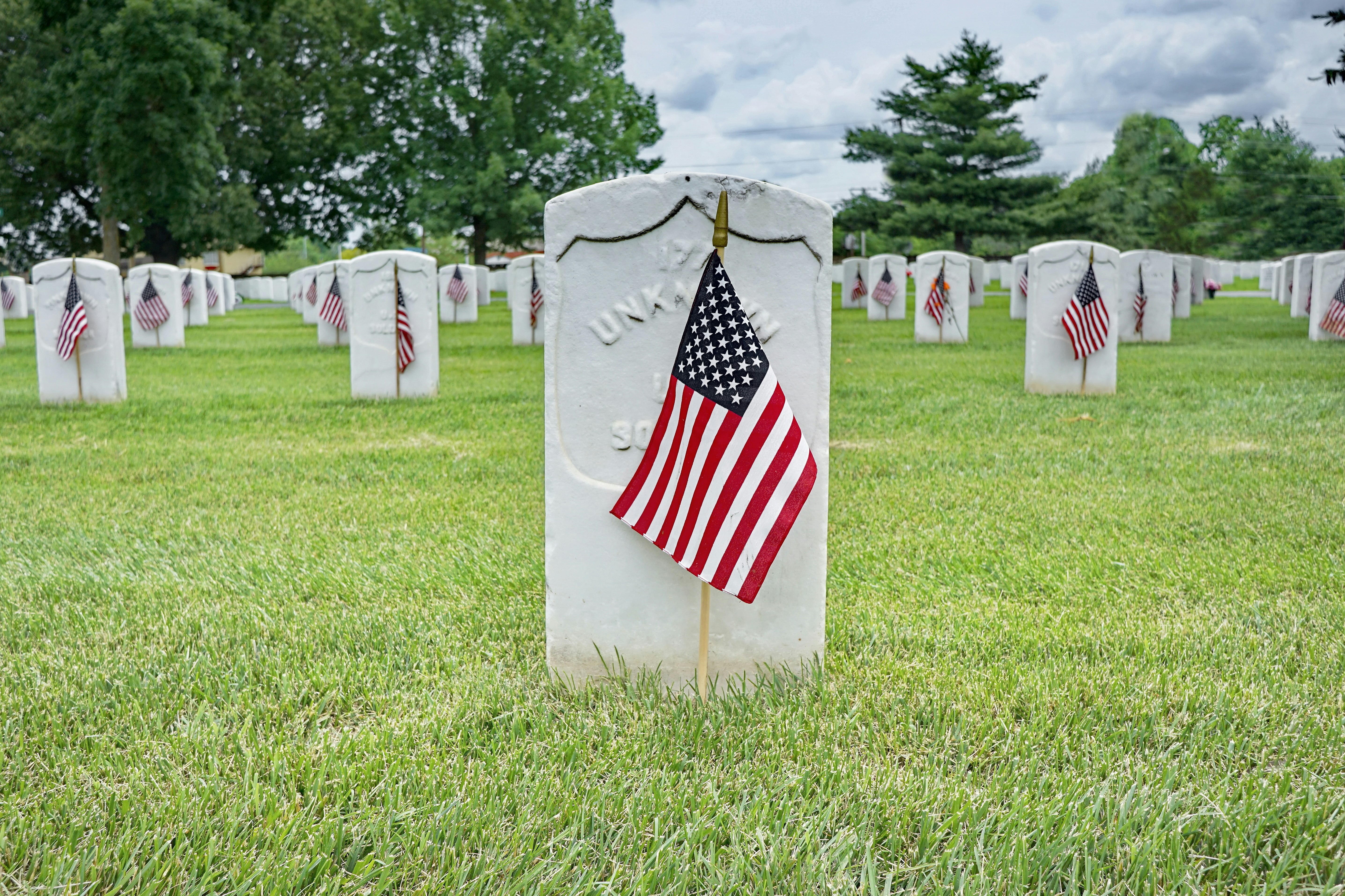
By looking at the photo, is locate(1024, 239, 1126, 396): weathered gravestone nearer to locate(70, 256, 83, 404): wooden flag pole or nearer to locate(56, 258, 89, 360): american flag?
locate(56, 258, 89, 360): american flag

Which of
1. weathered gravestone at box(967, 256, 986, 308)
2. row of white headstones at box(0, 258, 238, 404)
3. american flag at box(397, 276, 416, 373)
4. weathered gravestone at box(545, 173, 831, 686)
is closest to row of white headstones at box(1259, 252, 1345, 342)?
weathered gravestone at box(967, 256, 986, 308)

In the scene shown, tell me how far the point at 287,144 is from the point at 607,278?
126 ft

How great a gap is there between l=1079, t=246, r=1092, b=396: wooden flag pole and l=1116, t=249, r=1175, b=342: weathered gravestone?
298 inches

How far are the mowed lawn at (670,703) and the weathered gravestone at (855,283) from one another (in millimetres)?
23076

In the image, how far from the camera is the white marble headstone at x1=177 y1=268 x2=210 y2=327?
24.9 metres

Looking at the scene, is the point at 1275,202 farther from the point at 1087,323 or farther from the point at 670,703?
the point at 670,703

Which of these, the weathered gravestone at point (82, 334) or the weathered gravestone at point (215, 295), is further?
the weathered gravestone at point (215, 295)

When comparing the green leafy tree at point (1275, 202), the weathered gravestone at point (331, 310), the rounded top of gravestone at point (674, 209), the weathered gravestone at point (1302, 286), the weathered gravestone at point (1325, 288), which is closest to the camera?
the rounded top of gravestone at point (674, 209)

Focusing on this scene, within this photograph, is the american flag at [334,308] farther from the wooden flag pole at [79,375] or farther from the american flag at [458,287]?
the american flag at [458,287]

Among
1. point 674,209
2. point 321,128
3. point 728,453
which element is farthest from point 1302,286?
point 321,128

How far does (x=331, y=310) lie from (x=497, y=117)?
22733 millimetres

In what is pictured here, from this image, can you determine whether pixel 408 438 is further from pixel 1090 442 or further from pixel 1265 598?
pixel 1265 598

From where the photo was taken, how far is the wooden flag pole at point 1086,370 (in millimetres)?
9719

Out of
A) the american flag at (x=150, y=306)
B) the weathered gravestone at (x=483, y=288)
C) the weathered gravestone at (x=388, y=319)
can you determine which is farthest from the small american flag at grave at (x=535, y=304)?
the weathered gravestone at (x=483, y=288)
